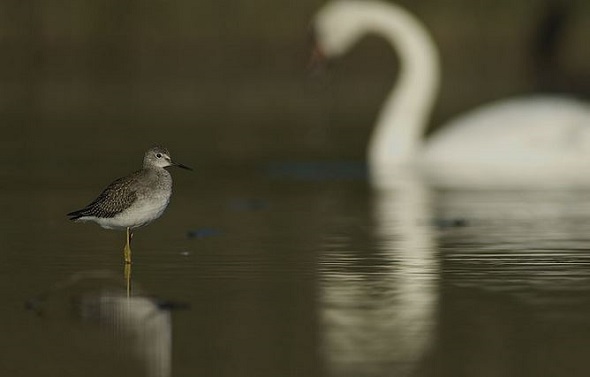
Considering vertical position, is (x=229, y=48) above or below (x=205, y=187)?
above

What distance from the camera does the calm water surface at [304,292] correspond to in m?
7.05

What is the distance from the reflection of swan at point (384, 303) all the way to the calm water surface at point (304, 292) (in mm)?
12

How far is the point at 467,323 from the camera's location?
7855 mm

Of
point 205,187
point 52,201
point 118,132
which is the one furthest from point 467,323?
point 118,132

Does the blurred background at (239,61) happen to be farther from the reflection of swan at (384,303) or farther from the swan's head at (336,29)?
the reflection of swan at (384,303)

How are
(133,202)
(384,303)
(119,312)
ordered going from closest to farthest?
1. (119,312)
2. (384,303)
3. (133,202)

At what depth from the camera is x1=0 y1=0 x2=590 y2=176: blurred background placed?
26.6 meters

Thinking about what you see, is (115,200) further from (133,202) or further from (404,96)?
(404,96)

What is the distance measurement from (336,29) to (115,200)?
32.0 ft

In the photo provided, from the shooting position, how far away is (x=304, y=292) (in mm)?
8750

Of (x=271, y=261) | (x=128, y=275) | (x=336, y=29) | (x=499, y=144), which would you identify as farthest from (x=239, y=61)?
(x=128, y=275)

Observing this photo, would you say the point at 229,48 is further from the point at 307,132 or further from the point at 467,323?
the point at 467,323

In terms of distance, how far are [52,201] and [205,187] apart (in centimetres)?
182

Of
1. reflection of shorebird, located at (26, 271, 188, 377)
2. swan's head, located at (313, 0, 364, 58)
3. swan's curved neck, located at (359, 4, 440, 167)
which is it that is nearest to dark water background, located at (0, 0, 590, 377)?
reflection of shorebird, located at (26, 271, 188, 377)
